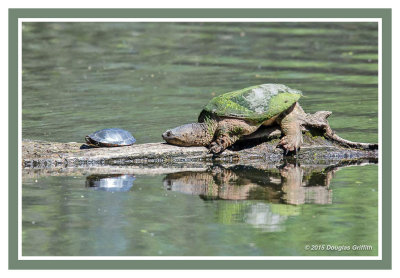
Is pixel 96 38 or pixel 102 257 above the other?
pixel 96 38

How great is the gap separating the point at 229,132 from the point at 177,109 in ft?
16.2

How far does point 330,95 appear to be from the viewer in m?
15.7

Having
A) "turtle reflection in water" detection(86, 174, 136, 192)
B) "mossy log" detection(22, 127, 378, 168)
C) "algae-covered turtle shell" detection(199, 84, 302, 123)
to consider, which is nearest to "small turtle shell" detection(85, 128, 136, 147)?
"mossy log" detection(22, 127, 378, 168)

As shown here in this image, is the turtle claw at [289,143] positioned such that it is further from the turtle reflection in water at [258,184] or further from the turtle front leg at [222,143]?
the turtle front leg at [222,143]

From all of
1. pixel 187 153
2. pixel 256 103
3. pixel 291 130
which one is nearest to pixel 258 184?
pixel 291 130

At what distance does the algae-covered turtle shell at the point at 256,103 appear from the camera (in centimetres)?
985

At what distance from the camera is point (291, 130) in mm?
10047

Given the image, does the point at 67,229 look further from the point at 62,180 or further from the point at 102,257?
the point at 62,180

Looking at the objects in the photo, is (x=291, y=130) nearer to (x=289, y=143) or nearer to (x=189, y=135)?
(x=289, y=143)

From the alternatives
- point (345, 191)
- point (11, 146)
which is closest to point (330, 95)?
point (345, 191)

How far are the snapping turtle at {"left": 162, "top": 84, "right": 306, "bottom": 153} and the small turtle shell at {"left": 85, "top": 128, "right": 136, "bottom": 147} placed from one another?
0.68 meters

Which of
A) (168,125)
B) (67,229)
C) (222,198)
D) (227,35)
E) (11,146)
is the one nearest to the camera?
(67,229)

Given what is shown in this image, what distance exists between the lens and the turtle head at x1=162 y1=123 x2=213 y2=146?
10.1 metres

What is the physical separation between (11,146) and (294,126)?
4054 millimetres
